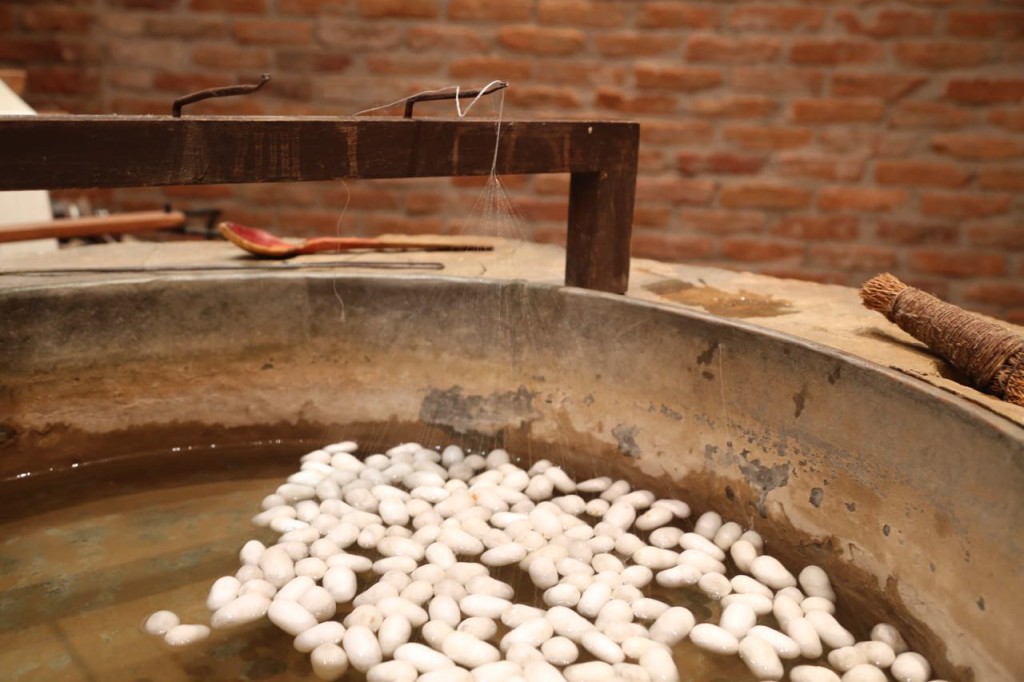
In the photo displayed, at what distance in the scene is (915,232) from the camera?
2602 mm

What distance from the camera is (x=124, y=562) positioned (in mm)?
1187

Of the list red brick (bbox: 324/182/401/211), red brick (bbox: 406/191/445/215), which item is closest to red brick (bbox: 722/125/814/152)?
red brick (bbox: 406/191/445/215)

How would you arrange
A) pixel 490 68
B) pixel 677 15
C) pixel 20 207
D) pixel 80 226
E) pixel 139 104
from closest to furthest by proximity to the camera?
pixel 80 226
pixel 20 207
pixel 677 15
pixel 490 68
pixel 139 104

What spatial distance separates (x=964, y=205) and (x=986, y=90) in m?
0.32

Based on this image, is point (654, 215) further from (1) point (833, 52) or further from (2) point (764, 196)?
(1) point (833, 52)

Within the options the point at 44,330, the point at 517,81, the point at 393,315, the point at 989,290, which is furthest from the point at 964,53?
the point at 44,330

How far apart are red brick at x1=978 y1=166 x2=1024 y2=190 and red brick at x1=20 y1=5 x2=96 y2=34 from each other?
8.65 ft

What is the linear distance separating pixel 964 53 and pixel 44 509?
246cm

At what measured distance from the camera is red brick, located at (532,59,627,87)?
260cm

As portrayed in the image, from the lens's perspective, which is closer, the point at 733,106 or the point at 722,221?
the point at 733,106

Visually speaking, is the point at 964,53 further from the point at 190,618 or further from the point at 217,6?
the point at 190,618

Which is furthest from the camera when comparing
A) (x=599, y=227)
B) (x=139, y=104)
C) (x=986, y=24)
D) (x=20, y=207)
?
(x=139, y=104)

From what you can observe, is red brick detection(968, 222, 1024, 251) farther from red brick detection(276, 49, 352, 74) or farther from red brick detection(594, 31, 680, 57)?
red brick detection(276, 49, 352, 74)

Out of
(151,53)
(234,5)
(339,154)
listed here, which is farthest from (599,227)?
(151,53)
